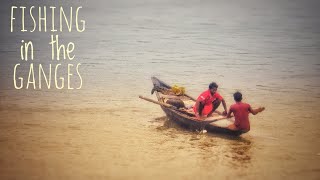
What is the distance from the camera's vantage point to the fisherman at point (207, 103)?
9109 mm

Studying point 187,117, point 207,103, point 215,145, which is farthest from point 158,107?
point 215,145

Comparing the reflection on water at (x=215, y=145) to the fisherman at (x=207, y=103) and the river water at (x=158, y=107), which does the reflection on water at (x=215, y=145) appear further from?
the fisherman at (x=207, y=103)

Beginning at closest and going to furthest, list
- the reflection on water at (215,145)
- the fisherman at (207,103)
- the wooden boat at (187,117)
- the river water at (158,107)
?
the river water at (158,107)
the reflection on water at (215,145)
the wooden boat at (187,117)
the fisherman at (207,103)

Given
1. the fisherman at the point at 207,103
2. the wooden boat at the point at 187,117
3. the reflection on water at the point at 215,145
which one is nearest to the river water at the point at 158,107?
the reflection on water at the point at 215,145

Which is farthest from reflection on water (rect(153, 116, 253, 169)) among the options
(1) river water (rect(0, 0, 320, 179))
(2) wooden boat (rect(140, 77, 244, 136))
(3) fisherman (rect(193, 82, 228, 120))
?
(3) fisherman (rect(193, 82, 228, 120))

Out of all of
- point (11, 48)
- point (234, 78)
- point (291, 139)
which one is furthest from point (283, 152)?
point (11, 48)

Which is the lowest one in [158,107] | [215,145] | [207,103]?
[215,145]

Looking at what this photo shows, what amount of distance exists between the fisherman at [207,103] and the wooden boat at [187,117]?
0.15 m

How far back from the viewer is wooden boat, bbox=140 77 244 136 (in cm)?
892

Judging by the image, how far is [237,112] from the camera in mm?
8594

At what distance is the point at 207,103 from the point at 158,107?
247cm

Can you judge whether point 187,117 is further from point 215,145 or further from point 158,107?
point 158,107

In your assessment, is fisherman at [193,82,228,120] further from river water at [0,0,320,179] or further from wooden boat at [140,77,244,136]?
river water at [0,0,320,179]

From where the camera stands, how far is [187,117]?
9242mm
